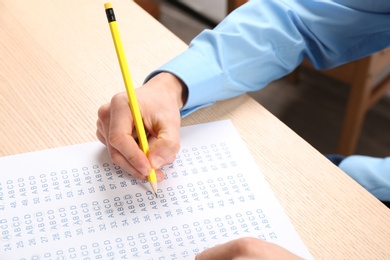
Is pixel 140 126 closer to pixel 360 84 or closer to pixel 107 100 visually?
pixel 107 100

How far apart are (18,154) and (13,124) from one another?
2.4 inches

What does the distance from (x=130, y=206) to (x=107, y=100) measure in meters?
0.20

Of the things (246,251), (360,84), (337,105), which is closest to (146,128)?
(246,251)

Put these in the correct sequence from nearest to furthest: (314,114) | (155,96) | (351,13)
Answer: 1. (155,96)
2. (351,13)
3. (314,114)

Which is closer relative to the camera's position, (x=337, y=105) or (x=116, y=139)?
(x=116, y=139)

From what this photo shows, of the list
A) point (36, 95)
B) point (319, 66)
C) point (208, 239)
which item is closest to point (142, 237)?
point (208, 239)

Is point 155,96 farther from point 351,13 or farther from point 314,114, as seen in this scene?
point 314,114

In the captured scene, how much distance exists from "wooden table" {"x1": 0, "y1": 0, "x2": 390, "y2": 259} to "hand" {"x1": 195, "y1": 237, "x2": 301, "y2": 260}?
0.07 metres

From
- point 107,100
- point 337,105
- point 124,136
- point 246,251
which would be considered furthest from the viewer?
point 337,105

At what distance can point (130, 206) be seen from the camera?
532 millimetres

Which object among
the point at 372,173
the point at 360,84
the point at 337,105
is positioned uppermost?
Result: the point at 372,173

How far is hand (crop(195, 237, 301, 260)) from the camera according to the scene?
442 mm

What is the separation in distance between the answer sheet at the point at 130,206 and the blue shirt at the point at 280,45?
12cm

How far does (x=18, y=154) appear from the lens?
592 mm
